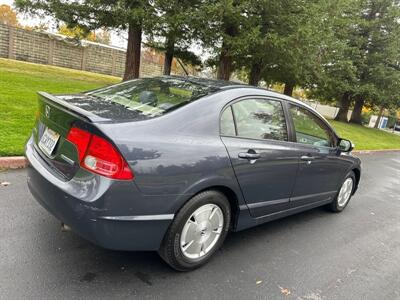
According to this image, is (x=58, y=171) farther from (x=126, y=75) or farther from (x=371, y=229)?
(x=126, y=75)

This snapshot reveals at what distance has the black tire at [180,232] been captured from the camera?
283 centimetres

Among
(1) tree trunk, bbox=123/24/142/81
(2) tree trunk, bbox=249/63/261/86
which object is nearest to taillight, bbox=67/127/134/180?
(1) tree trunk, bbox=123/24/142/81

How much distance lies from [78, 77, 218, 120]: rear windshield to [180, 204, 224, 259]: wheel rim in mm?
924

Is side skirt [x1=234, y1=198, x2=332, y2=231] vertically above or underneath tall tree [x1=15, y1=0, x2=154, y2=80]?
underneath

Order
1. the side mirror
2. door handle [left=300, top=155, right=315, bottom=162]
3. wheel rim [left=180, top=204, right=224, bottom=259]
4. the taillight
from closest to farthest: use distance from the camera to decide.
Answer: the taillight
wheel rim [left=180, top=204, right=224, bottom=259]
door handle [left=300, top=155, right=315, bottom=162]
the side mirror

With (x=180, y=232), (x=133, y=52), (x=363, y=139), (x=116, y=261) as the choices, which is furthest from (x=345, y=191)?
(x=363, y=139)

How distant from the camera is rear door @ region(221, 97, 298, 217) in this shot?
3209mm

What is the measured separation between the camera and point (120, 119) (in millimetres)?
2695

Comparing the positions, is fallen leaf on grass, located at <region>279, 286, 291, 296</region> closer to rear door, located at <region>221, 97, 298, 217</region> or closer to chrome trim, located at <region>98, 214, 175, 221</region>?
rear door, located at <region>221, 97, 298, 217</region>

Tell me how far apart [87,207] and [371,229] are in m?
4.04

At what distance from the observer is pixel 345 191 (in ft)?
17.5

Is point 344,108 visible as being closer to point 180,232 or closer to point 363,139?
point 363,139

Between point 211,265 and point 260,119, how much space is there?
59.3 inches

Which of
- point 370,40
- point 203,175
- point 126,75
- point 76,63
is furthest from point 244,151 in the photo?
point 76,63
